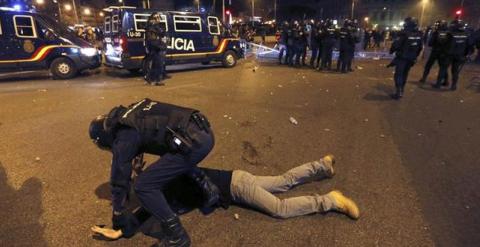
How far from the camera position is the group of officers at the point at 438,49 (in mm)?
7730

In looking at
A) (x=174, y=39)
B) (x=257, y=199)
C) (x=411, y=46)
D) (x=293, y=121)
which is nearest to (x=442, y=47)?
(x=411, y=46)

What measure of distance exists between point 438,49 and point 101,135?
9.53 m

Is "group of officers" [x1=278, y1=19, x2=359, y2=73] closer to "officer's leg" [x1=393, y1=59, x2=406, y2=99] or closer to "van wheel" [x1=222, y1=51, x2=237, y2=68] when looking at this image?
"van wheel" [x1=222, y1=51, x2=237, y2=68]

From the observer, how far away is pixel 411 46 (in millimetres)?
7648

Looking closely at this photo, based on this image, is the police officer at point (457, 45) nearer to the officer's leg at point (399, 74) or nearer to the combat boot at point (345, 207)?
the officer's leg at point (399, 74)

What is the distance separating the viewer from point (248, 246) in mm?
2789

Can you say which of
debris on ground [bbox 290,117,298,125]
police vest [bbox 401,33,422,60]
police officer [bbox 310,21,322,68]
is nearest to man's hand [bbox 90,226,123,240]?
debris on ground [bbox 290,117,298,125]

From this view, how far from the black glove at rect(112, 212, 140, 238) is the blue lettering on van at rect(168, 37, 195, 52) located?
920 cm

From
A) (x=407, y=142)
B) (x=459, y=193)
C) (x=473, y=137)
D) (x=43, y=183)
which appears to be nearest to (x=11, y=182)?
(x=43, y=183)

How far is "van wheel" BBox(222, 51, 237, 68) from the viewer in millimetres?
13116

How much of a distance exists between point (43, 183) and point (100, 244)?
→ 1.48 meters

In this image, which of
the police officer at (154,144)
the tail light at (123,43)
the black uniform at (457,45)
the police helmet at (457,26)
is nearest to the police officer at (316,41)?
the police helmet at (457,26)

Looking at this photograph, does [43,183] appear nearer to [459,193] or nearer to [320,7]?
[459,193]

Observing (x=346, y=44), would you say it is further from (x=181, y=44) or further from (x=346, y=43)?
(x=181, y=44)
